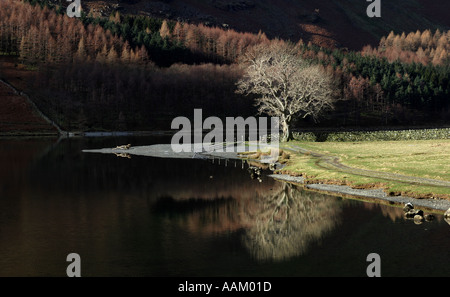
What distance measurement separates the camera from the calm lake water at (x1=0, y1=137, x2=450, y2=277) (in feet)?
81.6

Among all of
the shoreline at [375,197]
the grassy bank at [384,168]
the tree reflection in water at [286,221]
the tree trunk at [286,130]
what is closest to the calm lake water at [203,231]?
the tree reflection in water at [286,221]

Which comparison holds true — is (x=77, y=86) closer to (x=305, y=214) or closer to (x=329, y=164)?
(x=329, y=164)

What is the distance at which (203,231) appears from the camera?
106 feet

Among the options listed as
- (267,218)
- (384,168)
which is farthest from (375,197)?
(384,168)

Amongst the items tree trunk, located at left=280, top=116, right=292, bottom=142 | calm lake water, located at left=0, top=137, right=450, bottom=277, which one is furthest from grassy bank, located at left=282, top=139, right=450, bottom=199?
tree trunk, located at left=280, top=116, right=292, bottom=142

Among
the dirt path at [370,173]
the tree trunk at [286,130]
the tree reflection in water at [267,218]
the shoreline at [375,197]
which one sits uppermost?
the tree trunk at [286,130]

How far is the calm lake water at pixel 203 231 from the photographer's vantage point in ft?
81.6

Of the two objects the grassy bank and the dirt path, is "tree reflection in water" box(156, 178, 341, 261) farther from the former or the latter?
the dirt path

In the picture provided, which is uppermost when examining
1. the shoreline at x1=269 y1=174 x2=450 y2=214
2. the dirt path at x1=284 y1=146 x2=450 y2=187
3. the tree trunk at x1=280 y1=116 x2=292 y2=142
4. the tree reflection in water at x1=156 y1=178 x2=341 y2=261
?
the tree trunk at x1=280 y1=116 x2=292 y2=142

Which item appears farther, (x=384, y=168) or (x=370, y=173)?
(x=384, y=168)

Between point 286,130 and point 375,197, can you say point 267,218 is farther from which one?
point 286,130

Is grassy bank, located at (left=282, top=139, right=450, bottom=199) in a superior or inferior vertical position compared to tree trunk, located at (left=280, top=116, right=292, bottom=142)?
inferior

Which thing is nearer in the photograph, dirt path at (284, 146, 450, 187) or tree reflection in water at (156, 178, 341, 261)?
tree reflection in water at (156, 178, 341, 261)

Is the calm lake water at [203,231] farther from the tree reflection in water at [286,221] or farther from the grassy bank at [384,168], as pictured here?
the grassy bank at [384,168]
